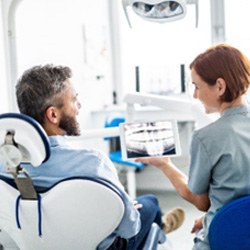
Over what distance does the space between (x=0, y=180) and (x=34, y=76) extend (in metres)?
0.38

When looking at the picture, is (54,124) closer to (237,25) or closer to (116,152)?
(237,25)

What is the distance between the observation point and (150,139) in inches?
70.1

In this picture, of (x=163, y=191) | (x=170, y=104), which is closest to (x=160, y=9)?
(x=170, y=104)

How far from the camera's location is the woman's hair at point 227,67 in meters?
1.40

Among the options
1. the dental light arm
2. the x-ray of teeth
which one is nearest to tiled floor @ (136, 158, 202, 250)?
the dental light arm

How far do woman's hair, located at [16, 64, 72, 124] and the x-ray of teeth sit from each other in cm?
39

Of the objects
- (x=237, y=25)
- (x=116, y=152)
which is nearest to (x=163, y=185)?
(x=116, y=152)

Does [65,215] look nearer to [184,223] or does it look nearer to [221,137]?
[221,137]

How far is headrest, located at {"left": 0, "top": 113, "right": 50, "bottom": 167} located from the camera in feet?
3.75

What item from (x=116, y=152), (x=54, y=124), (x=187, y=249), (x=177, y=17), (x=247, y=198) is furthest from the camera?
(x=116, y=152)

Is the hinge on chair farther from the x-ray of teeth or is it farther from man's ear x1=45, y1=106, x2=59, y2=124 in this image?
the x-ray of teeth

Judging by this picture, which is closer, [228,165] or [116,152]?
[228,165]

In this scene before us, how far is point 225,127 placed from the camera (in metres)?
1.38

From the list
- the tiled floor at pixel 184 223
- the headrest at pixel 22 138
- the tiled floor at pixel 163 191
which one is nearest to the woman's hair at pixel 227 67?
the headrest at pixel 22 138
